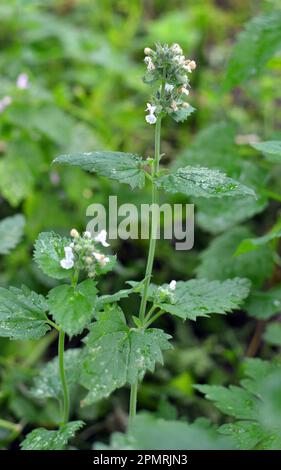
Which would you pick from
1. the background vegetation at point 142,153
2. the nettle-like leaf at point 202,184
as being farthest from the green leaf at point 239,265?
the nettle-like leaf at point 202,184

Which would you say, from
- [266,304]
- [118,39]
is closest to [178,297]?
[266,304]

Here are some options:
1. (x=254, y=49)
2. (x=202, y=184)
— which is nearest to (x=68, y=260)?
(x=202, y=184)

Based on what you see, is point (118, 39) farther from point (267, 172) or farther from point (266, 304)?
point (266, 304)

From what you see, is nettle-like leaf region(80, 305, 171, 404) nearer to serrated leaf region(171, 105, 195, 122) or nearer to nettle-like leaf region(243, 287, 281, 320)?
serrated leaf region(171, 105, 195, 122)

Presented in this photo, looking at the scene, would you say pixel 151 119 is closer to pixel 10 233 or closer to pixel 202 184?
pixel 202 184

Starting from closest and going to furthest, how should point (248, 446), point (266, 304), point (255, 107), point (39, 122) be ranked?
point (248, 446)
point (266, 304)
point (39, 122)
point (255, 107)

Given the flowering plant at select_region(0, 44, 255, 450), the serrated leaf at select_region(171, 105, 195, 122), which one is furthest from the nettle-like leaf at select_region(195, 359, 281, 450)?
the serrated leaf at select_region(171, 105, 195, 122)
